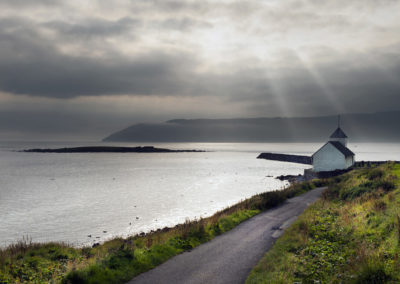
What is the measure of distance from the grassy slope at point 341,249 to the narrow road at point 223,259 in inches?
33.4

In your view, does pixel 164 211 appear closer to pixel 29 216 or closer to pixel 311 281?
pixel 29 216

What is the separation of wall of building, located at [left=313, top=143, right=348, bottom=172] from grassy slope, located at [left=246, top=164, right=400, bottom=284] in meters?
52.0

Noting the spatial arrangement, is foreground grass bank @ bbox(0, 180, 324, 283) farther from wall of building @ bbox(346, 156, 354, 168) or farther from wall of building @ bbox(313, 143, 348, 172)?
wall of building @ bbox(346, 156, 354, 168)

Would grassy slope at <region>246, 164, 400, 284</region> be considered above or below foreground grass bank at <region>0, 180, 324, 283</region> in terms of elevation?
above

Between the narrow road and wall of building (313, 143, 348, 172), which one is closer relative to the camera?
the narrow road

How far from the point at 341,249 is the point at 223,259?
17.6 feet

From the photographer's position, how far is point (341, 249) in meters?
13.2

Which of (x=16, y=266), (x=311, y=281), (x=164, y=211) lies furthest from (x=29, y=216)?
(x=311, y=281)

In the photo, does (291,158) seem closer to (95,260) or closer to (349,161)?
(349,161)

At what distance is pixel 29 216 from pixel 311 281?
39.7 m

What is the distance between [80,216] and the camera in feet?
128

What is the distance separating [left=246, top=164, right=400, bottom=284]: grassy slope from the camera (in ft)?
32.3

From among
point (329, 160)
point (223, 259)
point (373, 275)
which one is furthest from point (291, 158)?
point (373, 275)

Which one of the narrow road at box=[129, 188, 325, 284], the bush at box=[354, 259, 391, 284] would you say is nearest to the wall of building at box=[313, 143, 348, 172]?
the narrow road at box=[129, 188, 325, 284]
